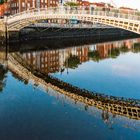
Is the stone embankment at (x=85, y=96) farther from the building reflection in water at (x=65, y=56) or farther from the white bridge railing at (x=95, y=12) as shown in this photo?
the white bridge railing at (x=95, y=12)

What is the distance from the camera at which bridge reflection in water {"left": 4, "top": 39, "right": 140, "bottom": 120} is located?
22016 millimetres

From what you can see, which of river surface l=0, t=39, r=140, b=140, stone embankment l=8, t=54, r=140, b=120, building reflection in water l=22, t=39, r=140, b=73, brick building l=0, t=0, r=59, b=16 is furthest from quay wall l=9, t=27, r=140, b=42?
stone embankment l=8, t=54, r=140, b=120

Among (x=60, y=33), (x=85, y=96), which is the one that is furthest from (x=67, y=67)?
(x=60, y=33)

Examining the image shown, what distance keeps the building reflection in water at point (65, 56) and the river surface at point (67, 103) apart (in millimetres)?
102

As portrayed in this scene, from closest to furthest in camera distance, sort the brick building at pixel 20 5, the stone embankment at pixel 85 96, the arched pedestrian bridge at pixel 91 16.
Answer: the stone embankment at pixel 85 96 < the arched pedestrian bridge at pixel 91 16 < the brick building at pixel 20 5

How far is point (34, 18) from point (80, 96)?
23306 millimetres

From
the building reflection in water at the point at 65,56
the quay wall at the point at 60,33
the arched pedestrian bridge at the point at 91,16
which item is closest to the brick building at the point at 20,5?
the quay wall at the point at 60,33

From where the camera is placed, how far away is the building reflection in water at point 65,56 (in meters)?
37.0

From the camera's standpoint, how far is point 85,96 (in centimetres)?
2425

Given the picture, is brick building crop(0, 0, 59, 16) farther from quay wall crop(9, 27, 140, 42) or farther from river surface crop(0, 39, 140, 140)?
river surface crop(0, 39, 140, 140)

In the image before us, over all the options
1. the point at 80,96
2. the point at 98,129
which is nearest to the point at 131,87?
the point at 80,96

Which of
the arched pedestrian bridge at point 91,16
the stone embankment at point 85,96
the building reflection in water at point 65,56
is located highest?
the arched pedestrian bridge at point 91,16

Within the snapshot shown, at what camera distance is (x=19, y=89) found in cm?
2664

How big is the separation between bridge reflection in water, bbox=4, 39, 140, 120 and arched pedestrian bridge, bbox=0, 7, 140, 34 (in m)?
4.53
